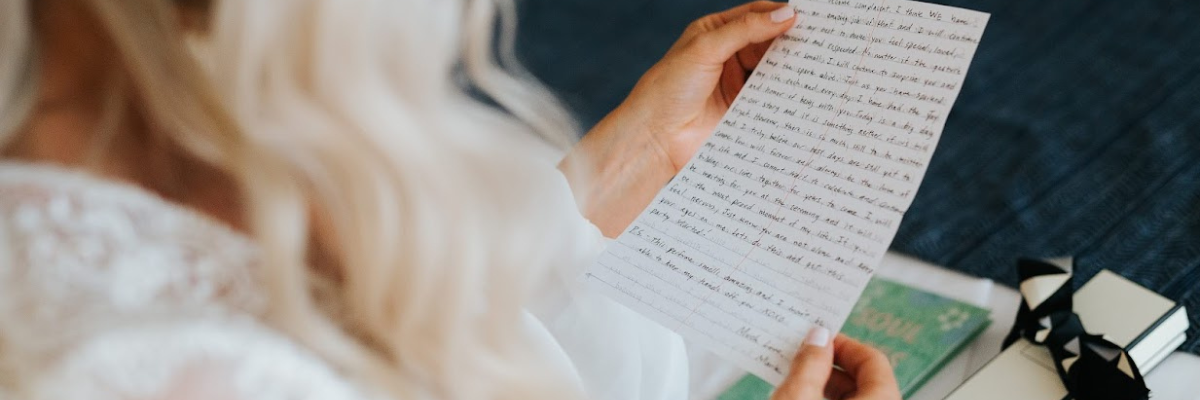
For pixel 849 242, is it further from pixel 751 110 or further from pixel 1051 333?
pixel 1051 333

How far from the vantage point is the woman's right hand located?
540 millimetres

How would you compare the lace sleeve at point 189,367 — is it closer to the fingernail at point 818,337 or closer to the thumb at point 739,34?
the fingernail at point 818,337

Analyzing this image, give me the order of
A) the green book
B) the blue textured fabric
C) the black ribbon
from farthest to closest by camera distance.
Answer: the blue textured fabric < the green book < the black ribbon

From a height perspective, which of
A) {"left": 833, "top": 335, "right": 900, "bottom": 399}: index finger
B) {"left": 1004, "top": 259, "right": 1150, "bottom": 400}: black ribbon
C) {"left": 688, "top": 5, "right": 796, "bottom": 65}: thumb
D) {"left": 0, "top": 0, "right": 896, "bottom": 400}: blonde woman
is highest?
{"left": 688, "top": 5, "right": 796, "bottom": 65}: thumb

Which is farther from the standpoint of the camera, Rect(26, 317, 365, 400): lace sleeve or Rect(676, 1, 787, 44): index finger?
Rect(676, 1, 787, 44): index finger

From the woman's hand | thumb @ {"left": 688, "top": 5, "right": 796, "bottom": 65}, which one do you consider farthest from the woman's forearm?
thumb @ {"left": 688, "top": 5, "right": 796, "bottom": 65}

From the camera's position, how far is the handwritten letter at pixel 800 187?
578 mm

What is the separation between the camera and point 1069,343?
716 millimetres

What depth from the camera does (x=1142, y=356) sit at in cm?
74

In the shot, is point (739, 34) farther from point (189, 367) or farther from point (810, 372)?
point (189, 367)

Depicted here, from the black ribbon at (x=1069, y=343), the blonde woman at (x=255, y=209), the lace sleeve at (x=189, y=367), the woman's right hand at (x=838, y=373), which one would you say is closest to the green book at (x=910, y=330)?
the black ribbon at (x=1069, y=343)

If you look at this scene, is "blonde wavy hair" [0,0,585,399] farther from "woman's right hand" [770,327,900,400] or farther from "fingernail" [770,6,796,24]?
"fingernail" [770,6,796,24]

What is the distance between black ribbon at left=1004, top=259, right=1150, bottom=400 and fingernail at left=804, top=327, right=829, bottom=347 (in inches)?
10.8

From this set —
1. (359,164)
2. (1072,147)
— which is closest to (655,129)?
(359,164)
